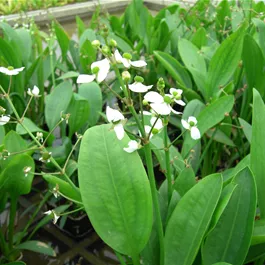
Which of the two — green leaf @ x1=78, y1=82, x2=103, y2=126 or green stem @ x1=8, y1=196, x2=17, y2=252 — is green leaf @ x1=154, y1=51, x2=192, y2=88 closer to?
green leaf @ x1=78, y1=82, x2=103, y2=126

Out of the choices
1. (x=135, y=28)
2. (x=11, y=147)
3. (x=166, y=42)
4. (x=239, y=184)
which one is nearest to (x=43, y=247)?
(x=11, y=147)

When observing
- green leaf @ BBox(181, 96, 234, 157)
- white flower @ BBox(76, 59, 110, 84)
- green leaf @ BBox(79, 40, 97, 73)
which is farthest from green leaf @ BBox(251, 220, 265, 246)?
green leaf @ BBox(79, 40, 97, 73)

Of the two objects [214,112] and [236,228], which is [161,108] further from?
[214,112]

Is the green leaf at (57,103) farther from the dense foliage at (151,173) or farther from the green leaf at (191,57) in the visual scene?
the green leaf at (191,57)

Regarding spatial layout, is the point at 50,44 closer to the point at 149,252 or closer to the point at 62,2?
the point at 149,252

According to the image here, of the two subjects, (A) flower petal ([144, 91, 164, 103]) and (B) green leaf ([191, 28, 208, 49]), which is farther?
(B) green leaf ([191, 28, 208, 49])

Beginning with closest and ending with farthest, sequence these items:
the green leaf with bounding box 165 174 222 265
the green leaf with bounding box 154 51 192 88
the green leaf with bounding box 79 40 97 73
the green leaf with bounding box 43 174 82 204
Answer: the green leaf with bounding box 165 174 222 265 < the green leaf with bounding box 43 174 82 204 < the green leaf with bounding box 154 51 192 88 < the green leaf with bounding box 79 40 97 73

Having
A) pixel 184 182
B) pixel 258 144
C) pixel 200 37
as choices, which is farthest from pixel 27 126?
pixel 200 37
